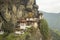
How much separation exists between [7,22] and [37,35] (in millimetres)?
3766

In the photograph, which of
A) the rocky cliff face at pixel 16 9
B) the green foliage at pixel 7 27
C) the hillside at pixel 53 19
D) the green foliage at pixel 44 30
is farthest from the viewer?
the hillside at pixel 53 19

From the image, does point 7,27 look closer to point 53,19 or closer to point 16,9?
point 16,9

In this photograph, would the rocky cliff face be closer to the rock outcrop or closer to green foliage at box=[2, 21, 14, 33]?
the rock outcrop

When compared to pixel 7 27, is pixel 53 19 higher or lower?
lower

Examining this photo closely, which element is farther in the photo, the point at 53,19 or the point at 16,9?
the point at 53,19

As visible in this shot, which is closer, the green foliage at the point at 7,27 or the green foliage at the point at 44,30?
the green foliage at the point at 7,27

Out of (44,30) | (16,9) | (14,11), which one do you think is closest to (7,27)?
(14,11)

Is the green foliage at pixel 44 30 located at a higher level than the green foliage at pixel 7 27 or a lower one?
lower

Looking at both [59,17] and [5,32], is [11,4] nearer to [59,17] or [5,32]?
[5,32]

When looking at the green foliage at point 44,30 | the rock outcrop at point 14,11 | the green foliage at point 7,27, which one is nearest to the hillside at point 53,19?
the green foliage at point 44,30

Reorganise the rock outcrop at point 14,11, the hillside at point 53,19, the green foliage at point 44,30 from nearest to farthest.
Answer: the rock outcrop at point 14,11
the green foliage at point 44,30
the hillside at point 53,19

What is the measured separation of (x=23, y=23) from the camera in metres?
26.5

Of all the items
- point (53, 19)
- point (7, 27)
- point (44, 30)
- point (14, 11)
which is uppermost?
point (14, 11)

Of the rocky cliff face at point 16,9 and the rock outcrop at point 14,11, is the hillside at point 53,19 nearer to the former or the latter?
the rocky cliff face at point 16,9
